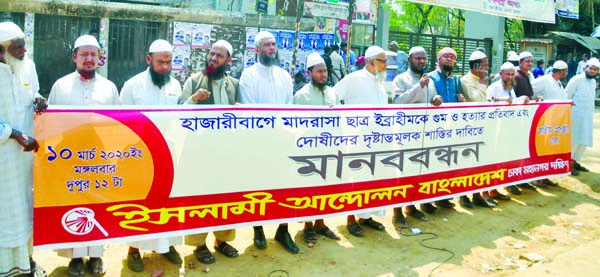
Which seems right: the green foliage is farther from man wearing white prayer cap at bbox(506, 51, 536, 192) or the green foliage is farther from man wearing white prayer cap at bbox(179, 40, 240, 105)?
man wearing white prayer cap at bbox(179, 40, 240, 105)

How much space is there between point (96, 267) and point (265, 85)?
79.5 inches

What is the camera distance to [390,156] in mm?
5105

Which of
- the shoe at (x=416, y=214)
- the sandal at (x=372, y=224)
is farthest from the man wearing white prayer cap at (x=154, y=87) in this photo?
the shoe at (x=416, y=214)

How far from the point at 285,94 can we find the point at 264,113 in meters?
0.68

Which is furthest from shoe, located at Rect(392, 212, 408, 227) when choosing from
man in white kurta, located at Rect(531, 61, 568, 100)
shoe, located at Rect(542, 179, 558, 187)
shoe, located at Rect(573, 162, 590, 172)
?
shoe, located at Rect(573, 162, 590, 172)

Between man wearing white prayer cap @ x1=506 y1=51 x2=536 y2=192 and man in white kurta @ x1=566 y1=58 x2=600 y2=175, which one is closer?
man wearing white prayer cap @ x1=506 y1=51 x2=536 y2=192

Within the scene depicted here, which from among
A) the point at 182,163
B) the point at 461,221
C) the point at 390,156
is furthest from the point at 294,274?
the point at 461,221

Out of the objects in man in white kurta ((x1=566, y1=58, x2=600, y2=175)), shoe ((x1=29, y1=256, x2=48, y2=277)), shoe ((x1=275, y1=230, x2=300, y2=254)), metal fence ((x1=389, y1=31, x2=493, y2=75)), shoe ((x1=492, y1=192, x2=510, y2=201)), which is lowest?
shoe ((x1=29, y1=256, x2=48, y2=277))

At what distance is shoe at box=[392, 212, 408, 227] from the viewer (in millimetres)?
5473

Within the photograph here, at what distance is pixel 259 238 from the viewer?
15.3 feet

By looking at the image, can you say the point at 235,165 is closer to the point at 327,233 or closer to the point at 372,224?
the point at 327,233

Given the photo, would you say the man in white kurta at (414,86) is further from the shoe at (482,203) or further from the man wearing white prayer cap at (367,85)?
the shoe at (482,203)

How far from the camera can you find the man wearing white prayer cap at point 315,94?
488 cm

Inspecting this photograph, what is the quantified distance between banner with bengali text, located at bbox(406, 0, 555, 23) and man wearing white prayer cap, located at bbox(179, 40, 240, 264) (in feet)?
18.4
